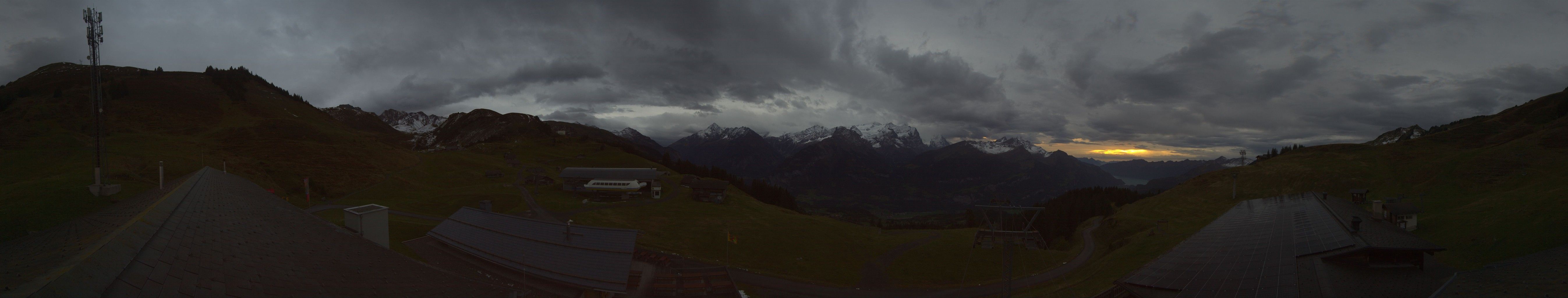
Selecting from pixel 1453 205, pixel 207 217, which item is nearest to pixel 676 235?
pixel 207 217

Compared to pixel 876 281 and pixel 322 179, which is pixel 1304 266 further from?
pixel 322 179

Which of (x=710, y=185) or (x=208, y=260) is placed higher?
(x=208, y=260)

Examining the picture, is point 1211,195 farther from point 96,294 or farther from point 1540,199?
point 96,294

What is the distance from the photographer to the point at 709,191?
92.7 m

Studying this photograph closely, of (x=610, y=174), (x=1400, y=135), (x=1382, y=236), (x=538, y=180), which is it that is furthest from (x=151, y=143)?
(x=1400, y=135)

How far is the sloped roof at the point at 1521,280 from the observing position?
1700cm

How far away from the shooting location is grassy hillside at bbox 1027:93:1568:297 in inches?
1398

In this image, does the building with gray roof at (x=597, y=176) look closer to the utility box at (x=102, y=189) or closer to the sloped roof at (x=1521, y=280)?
the utility box at (x=102, y=189)

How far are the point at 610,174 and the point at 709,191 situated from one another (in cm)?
2256

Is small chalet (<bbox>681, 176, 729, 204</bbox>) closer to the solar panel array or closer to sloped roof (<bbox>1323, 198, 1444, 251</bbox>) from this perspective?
the solar panel array

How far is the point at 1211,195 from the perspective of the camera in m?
89.8

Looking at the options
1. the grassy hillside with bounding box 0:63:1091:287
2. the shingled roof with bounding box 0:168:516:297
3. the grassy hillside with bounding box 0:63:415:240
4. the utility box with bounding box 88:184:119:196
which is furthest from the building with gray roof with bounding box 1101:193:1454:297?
the utility box with bounding box 88:184:119:196

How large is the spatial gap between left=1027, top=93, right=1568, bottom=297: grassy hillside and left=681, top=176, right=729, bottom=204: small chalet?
60.3 meters

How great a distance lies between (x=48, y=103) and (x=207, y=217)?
117 metres
